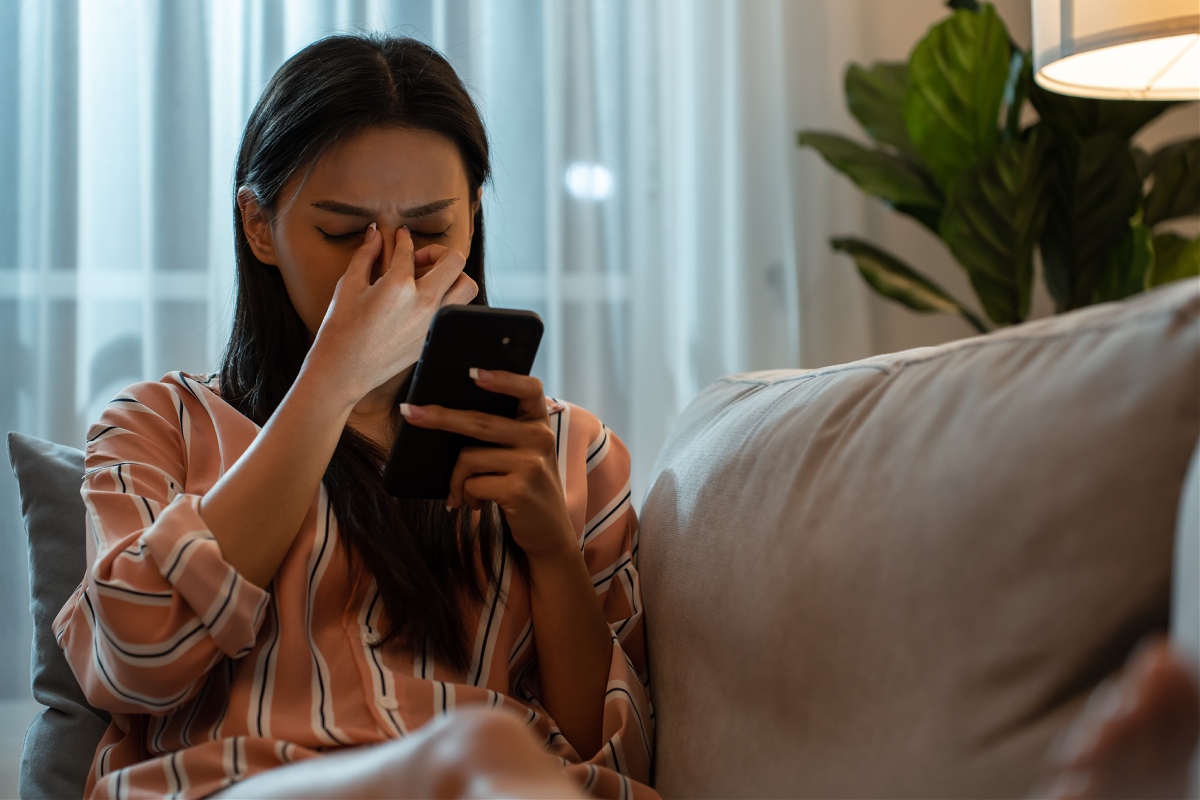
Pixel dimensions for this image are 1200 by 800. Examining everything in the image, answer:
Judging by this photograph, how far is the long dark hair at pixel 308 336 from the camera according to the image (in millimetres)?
946

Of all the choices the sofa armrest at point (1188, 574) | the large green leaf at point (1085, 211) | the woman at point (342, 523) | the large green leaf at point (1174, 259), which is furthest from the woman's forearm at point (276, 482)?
the large green leaf at point (1174, 259)

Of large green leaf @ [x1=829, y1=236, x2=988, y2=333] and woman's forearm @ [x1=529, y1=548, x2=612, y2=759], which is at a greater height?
large green leaf @ [x1=829, y1=236, x2=988, y2=333]

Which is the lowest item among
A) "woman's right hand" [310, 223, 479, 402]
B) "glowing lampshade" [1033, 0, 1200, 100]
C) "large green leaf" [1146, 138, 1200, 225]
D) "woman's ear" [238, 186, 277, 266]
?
"woman's right hand" [310, 223, 479, 402]

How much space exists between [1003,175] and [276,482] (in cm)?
146

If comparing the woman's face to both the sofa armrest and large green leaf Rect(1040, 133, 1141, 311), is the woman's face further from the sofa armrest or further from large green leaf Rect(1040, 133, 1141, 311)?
large green leaf Rect(1040, 133, 1141, 311)

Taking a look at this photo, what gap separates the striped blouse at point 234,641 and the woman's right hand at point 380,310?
0.13 meters

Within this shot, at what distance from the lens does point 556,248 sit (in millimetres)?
→ 1971

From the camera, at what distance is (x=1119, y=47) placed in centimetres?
147

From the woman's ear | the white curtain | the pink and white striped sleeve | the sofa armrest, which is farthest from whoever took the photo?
the white curtain

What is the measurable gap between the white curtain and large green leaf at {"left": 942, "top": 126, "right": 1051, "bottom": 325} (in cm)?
30

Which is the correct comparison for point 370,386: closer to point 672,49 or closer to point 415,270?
point 415,270

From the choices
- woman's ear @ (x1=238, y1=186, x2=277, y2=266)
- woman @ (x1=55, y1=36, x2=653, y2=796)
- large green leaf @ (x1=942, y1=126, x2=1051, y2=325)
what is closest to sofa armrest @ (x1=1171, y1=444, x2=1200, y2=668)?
woman @ (x1=55, y1=36, x2=653, y2=796)

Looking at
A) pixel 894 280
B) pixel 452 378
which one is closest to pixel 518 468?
pixel 452 378

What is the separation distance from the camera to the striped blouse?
0.81m
